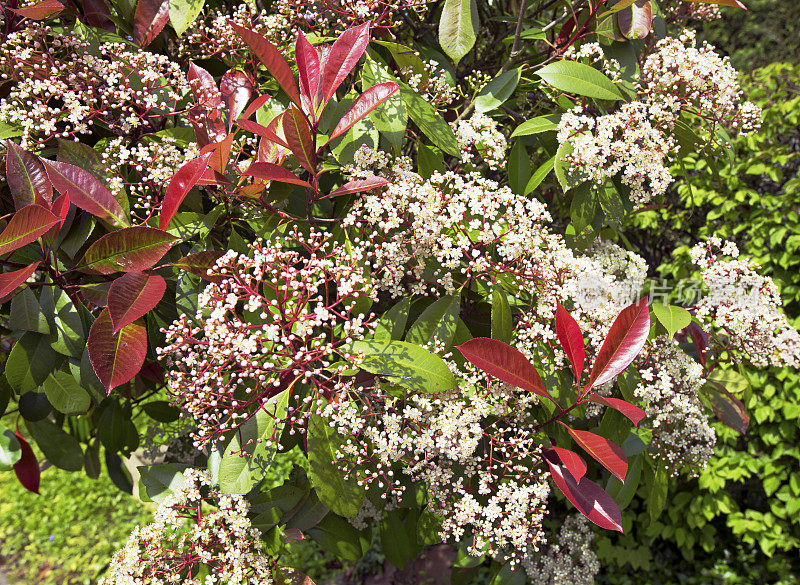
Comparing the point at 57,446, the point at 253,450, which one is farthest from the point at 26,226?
the point at 57,446

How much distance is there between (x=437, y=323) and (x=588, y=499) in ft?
1.94

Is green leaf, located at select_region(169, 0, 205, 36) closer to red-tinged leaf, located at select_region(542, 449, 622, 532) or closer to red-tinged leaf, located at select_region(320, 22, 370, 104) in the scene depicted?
red-tinged leaf, located at select_region(320, 22, 370, 104)

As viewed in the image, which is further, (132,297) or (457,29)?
(457,29)

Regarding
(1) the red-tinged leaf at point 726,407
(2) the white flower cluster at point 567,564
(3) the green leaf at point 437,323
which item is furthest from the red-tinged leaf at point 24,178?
(1) the red-tinged leaf at point 726,407

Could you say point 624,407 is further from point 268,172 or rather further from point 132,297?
point 132,297

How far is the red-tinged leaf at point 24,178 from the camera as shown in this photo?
1.30 m

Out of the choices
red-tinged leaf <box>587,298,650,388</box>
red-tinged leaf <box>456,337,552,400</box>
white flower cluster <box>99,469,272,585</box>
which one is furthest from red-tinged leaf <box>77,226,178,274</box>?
red-tinged leaf <box>587,298,650,388</box>

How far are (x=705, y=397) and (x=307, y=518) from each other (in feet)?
4.66

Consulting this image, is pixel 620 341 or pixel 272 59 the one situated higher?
pixel 272 59

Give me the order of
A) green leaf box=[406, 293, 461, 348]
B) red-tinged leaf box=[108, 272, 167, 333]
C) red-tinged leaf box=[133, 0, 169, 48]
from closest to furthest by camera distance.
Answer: red-tinged leaf box=[108, 272, 167, 333], green leaf box=[406, 293, 461, 348], red-tinged leaf box=[133, 0, 169, 48]

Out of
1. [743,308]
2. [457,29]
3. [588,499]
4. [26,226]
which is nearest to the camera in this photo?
[26,226]

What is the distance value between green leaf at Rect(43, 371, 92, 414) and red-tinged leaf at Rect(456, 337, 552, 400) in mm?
1042

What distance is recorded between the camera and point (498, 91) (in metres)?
1.72

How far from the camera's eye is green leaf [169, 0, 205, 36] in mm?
1524
